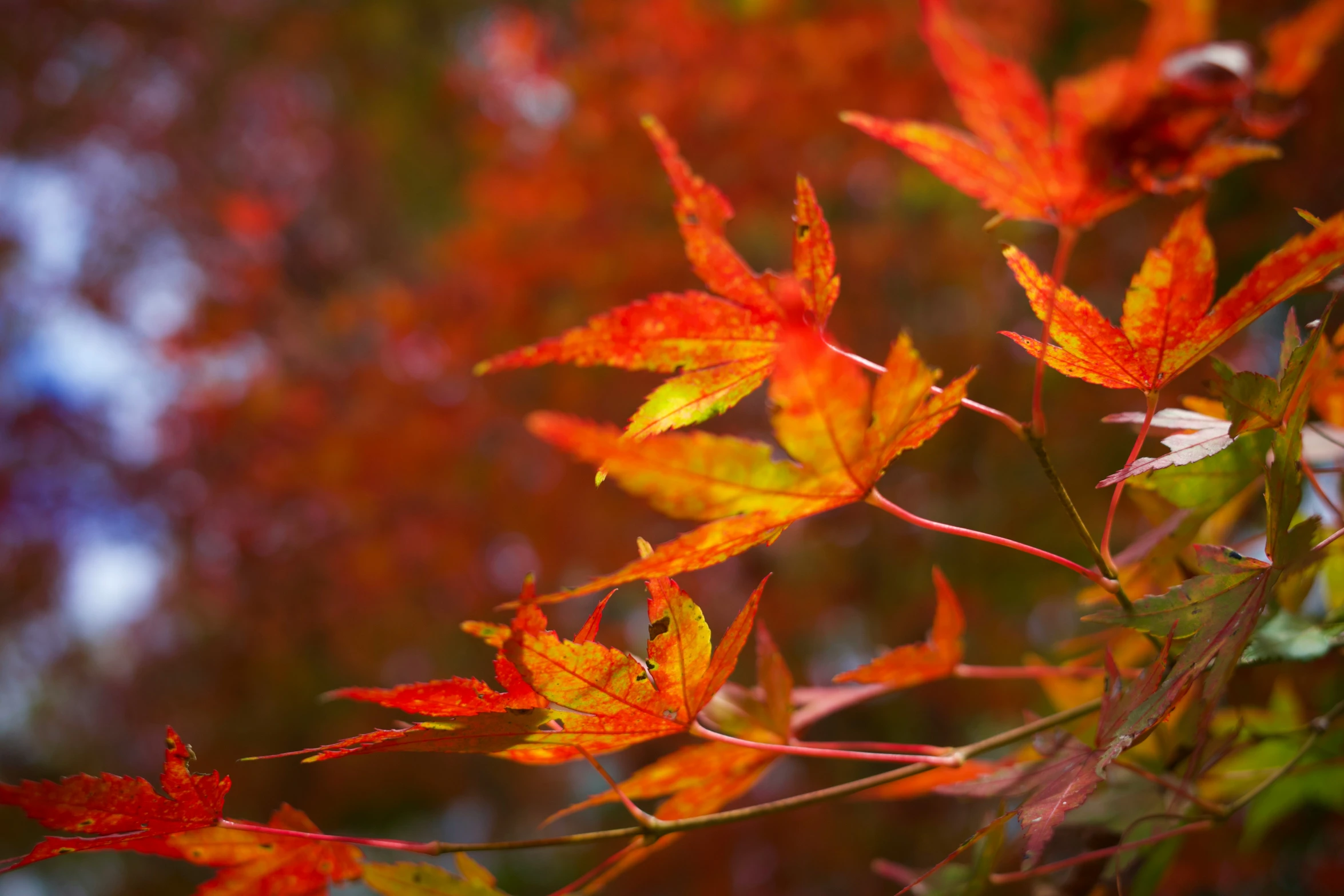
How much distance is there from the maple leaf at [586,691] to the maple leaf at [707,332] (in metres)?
0.09

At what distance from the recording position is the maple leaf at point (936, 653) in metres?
0.43

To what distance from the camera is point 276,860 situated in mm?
359

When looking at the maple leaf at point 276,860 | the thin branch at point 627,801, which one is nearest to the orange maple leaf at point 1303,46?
the thin branch at point 627,801

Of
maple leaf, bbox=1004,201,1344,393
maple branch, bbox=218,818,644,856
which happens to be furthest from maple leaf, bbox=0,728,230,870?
maple leaf, bbox=1004,201,1344,393

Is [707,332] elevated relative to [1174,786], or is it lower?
elevated

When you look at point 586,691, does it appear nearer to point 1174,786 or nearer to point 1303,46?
point 1174,786

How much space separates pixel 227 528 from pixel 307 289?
1.11 m

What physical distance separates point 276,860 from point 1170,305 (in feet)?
1.56

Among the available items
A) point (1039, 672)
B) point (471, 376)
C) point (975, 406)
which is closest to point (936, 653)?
point (1039, 672)

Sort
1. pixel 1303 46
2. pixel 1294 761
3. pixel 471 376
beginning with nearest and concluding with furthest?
pixel 1294 761 → pixel 1303 46 → pixel 471 376

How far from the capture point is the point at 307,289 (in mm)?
3010

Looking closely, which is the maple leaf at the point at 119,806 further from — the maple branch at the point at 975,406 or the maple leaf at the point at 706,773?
the maple branch at the point at 975,406

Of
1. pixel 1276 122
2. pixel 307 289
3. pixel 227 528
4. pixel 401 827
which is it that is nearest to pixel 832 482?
pixel 1276 122

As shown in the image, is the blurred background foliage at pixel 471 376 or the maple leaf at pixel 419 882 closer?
the maple leaf at pixel 419 882
